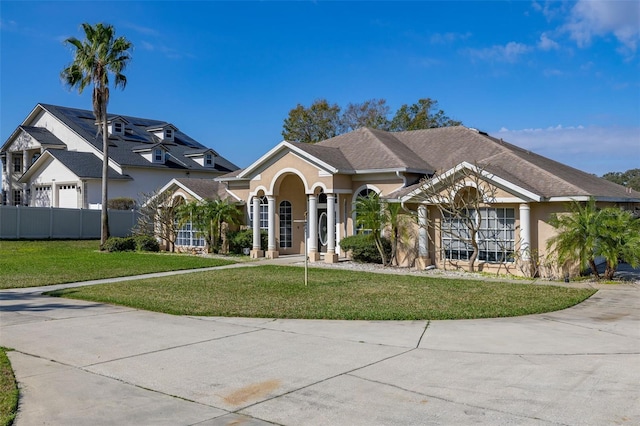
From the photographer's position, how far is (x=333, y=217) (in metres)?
23.8

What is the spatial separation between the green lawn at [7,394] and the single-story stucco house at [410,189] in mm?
10043

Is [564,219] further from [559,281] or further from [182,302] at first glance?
[182,302]

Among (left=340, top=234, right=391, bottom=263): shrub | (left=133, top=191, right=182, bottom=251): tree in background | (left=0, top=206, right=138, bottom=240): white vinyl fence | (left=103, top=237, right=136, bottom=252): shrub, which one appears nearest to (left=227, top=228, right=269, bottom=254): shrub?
(left=133, top=191, right=182, bottom=251): tree in background

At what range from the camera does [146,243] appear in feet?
99.7

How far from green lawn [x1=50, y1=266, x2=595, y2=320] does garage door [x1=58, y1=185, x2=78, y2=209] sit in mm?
26760

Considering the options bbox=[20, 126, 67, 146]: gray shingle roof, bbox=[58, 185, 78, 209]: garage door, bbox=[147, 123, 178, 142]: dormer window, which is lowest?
bbox=[58, 185, 78, 209]: garage door

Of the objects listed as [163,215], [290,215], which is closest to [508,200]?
[290,215]

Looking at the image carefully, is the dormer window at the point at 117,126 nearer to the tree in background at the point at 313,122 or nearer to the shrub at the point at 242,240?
the tree in background at the point at 313,122

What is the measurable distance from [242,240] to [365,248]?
23.4 ft

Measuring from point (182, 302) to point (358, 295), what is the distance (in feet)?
14.1

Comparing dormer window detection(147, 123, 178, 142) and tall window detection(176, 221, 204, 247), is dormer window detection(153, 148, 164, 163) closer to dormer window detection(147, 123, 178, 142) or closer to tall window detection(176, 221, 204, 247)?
dormer window detection(147, 123, 178, 142)

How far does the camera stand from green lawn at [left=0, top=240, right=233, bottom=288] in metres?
19.0

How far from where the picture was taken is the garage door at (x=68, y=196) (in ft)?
138

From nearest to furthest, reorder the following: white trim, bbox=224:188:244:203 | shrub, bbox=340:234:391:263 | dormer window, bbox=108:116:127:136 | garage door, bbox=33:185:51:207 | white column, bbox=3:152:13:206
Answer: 1. shrub, bbox=340:234:391:263
2. white trim, bbox=224:188:244:203
3. garage door, bbox=33:185:51:207
4. dormer window, bbox=108:116:127:136
5. white column, bbox=3:152:13:206
